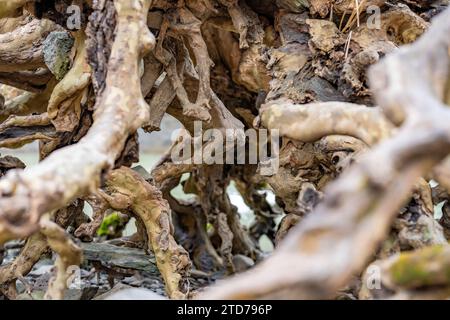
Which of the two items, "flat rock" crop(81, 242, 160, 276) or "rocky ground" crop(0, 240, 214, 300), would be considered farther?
"flat rock" crop(81, 242, 160, 276)

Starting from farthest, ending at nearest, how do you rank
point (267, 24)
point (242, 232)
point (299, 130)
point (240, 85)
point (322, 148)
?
point (242, 232), point (240, 85), point (267, 24), point (322, 148), point (299, 130)

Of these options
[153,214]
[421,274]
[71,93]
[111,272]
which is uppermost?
[421,274]

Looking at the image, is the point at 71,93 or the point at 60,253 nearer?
the point at 60,253

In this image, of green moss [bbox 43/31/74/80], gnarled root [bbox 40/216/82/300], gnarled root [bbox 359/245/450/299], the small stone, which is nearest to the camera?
gnarled root [bbox 359/245/450/299]

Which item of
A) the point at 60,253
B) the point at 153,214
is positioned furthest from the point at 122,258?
the point at 60,253

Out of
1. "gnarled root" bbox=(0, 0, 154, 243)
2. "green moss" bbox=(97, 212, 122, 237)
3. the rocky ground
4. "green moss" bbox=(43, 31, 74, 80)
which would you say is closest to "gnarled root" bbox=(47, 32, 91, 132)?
"green moss" bbox=(43, 31, 74, 80)

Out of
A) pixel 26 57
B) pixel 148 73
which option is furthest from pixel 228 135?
pixel 26 57

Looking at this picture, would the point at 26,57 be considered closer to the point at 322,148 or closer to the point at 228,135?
the point at 228,135

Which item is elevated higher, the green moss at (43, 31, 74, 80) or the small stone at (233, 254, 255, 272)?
the green moss at (43, 31, 74, 80)

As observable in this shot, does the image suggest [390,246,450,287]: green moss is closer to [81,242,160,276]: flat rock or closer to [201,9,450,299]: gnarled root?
[201,9,450,299]: gnarled root

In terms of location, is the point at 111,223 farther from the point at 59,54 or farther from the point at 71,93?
the point at 71,93

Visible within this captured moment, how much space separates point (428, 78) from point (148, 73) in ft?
3.65

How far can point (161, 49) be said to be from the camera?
5.88 feet

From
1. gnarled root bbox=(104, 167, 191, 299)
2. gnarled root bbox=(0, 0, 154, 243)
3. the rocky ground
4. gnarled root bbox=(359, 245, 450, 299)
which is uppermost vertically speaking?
gnarled root bbox=(0, 0, 154, 243)
